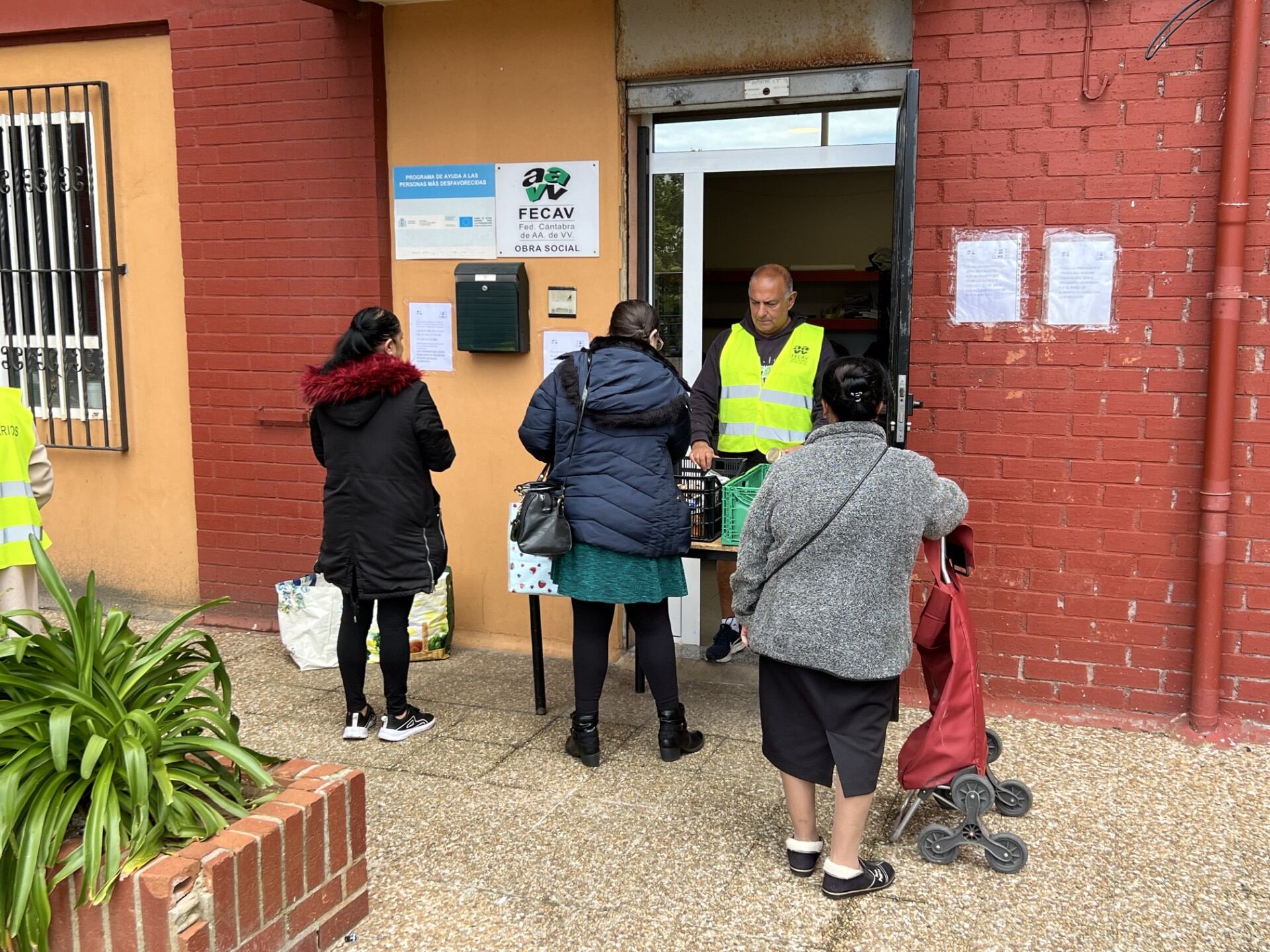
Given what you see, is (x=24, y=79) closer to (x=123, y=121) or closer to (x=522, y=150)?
(x=123, y=121)

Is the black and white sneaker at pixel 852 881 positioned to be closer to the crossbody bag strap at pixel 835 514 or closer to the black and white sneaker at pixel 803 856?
the black and white sneaker at pixel 803 856

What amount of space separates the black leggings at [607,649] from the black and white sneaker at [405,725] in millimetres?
774

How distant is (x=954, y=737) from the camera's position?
3.47 meters

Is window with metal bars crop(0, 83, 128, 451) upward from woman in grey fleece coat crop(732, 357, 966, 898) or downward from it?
upward

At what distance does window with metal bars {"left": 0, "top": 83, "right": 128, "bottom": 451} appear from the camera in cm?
623

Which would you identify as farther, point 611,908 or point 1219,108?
point 1219,108

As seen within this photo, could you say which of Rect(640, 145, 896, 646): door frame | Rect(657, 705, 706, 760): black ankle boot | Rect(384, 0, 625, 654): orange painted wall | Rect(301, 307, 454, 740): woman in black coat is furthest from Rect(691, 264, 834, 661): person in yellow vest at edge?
Rect(301, 307, 454, 740): woman in black coat

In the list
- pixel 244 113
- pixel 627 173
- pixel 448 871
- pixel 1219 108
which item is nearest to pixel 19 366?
pixel 244 113

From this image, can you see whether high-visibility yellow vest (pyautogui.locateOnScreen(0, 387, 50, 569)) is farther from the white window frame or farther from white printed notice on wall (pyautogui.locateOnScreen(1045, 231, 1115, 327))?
white printed notice on wall (pyautogui.locateOnScreen(1045, 231, 1115, 327))

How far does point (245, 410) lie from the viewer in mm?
6090

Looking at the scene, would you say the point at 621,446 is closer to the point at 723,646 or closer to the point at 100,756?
the point at 723,646

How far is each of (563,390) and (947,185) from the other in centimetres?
190

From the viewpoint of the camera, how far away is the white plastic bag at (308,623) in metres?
5.53

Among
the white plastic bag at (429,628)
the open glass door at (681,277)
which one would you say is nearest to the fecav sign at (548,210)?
the open glass door at (681,277)
